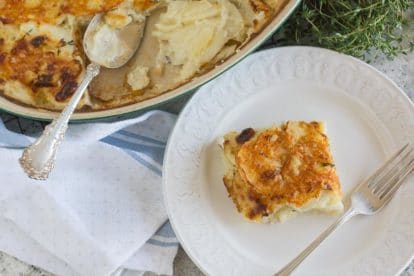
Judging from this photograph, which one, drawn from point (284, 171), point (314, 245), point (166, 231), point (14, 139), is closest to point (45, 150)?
point (14, 139)

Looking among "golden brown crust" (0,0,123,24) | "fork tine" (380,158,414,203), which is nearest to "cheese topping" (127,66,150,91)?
"golden brown crust" (0,0,123,24)

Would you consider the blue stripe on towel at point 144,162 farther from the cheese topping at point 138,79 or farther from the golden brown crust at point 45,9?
the golden brown crust at point 45,9

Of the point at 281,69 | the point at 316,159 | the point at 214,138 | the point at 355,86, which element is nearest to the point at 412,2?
the point at 355,86

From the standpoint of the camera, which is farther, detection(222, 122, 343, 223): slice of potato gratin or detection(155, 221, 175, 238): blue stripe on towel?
detection(155, 221, 175, 238): blue stripe on towel

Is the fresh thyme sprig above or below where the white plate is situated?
above

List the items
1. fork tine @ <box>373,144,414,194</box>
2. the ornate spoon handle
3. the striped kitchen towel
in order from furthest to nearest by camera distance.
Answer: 1. the striped kitchen towel
2. fork tine @ <box>373,144,414,194</box>
3. the ornate spoon handle

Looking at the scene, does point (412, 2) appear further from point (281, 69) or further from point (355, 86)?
point (281, 69)

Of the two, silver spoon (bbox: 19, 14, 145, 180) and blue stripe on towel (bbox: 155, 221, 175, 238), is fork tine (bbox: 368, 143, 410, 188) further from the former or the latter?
silver spoon (bbox: 19, 14, 145, 180)
